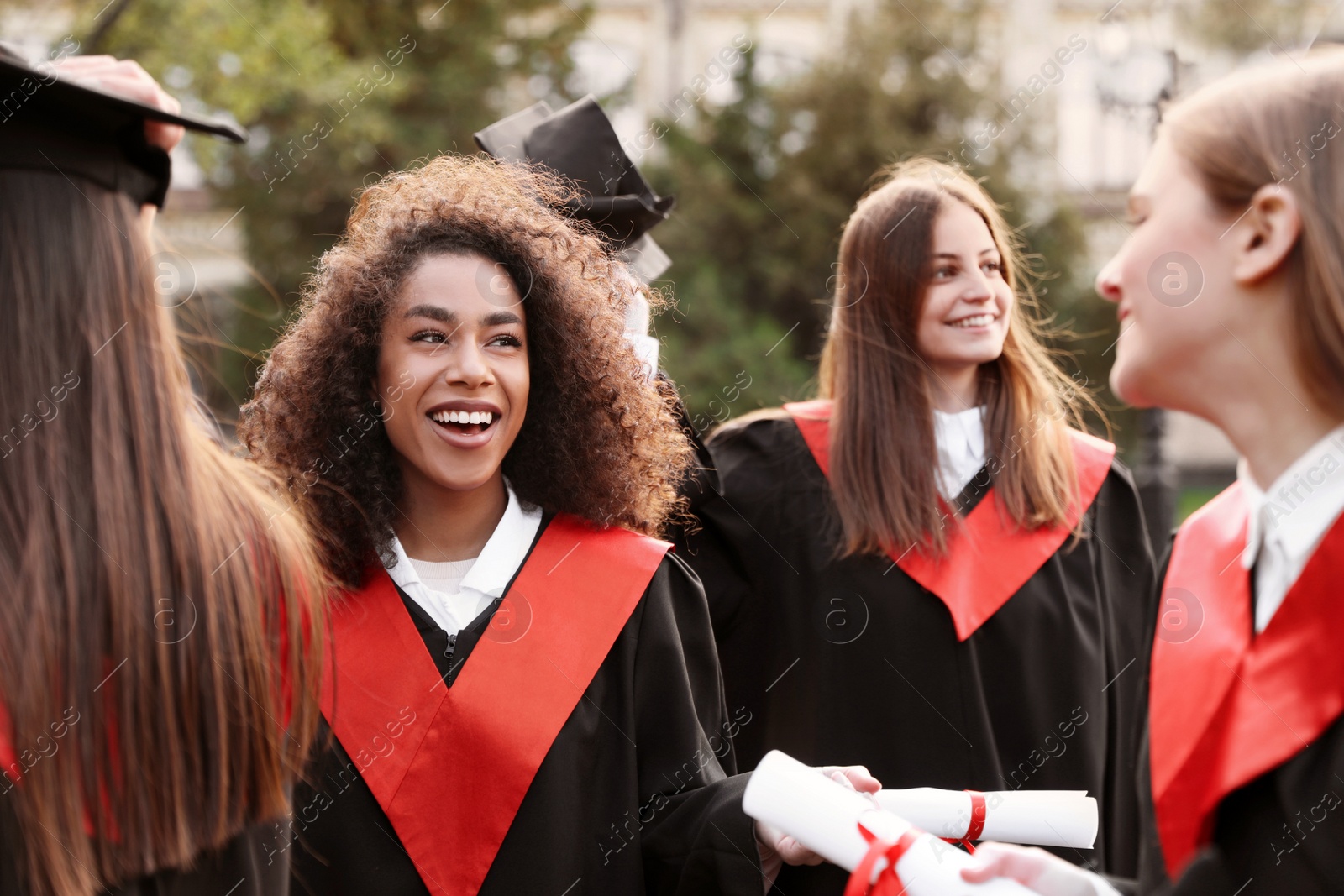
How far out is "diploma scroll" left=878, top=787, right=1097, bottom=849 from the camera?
2.02 m

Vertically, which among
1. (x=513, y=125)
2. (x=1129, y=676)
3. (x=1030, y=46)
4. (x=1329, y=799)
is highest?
(x=1030, y=46)

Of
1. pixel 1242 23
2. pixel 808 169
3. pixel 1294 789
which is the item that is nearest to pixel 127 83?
pixel 1294 789

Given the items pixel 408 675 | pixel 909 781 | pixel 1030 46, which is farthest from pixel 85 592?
pixel 1030 46

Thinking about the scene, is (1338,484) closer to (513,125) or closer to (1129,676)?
(1129,676)

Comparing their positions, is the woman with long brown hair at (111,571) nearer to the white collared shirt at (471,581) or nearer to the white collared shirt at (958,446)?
the white collared shirt at (471,581)

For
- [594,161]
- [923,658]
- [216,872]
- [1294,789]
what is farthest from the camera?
[594,161]

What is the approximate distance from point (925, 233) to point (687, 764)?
1.58 m

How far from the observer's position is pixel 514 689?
2160 millimetres

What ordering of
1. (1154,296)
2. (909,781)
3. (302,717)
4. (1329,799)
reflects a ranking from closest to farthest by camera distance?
(1329,799), (1154,296), (302,717), (909,781)

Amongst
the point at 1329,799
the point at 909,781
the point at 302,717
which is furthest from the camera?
the point at 909,781

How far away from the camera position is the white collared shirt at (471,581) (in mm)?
2260

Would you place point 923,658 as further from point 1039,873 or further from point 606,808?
point 1039,873

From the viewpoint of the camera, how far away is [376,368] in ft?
7.93

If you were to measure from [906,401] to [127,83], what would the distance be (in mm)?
2093
